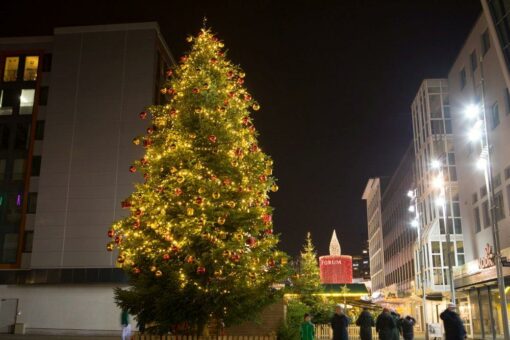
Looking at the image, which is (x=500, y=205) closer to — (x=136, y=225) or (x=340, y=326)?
(x=340, y=326)

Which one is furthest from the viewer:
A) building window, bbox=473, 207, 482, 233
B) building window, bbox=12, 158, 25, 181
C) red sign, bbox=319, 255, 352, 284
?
red sign, bbox=319, 255, 352, 284

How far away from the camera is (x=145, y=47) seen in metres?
45.5

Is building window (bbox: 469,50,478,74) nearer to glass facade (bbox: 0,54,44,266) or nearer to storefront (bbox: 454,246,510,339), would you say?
storefront (bbox: 454,246,510,339)

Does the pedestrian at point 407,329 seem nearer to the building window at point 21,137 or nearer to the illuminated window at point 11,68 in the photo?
the building window at point 21,137

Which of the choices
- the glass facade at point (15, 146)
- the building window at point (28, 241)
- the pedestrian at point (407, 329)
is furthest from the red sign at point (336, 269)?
the pedestrian at point (407, 329)

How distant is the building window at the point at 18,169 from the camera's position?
4497 cm

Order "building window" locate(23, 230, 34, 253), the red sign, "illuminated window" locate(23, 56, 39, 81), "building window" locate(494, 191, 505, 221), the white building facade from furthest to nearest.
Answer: the red sign
"illuminated window" locate(23, 56, 39, 81)
"building window" locate(23, 230, 34, 253)
the white building facade
"building window" locate(494, 191, 505, 221)

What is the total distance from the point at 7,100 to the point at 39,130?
4457 millimetres

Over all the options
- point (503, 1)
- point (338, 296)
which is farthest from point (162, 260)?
point (338, 296)

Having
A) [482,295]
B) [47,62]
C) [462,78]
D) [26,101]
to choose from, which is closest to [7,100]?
[26,101]

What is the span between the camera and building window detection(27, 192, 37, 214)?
44000mm

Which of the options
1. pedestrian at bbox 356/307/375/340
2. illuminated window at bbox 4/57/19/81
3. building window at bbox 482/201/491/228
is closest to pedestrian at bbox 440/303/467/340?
pedestrian at bbox 356/307/375/340

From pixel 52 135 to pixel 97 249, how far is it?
10308 mm

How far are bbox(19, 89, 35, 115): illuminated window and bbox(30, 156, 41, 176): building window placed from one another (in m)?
4.18
